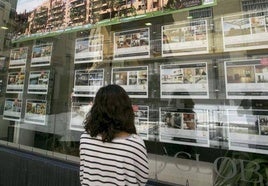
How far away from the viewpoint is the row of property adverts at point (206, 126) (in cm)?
202

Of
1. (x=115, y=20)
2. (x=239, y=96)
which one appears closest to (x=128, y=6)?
(x=115, y=20)

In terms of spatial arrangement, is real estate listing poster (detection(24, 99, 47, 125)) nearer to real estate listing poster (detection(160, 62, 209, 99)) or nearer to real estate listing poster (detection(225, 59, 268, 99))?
real estate listing poster (detection(160, 62, 209, 99))

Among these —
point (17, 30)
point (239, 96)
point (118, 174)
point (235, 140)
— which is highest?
point (17, 30)

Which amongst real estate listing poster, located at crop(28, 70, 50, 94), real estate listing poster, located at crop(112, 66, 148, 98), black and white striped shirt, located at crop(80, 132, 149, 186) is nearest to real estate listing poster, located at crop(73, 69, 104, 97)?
real estate listing poster, located at crop(112, 66, 148, 98)

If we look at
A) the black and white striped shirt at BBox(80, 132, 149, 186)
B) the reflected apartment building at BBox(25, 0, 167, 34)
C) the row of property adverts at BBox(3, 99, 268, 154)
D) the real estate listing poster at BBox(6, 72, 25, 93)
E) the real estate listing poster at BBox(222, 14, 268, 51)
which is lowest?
the black and white striped shirt at BBox(80, 132, 149, 186)

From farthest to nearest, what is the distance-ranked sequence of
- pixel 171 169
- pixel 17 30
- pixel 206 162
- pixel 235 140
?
pixel 17 30 < pixel 171 169 < pixel 206 162 < pixel 235 140

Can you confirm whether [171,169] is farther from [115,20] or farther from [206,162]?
[115,20]

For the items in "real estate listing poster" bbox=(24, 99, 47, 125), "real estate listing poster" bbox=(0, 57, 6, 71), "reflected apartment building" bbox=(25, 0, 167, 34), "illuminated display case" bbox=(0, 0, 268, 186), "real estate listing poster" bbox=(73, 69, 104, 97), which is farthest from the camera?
Result: "real estate listing poster" bbox=(0, 57, 6, 71)

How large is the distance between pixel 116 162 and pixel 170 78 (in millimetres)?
1283

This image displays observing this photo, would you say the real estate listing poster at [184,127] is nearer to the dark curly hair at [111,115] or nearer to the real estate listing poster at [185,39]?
the real estate listing poster at [185,39]

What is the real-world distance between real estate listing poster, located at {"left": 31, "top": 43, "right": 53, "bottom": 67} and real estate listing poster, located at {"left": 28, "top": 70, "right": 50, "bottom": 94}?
0.13 m

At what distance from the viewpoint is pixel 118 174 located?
139cm

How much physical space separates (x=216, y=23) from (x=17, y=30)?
315 cm

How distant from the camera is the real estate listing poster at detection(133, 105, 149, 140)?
2.59 meters
